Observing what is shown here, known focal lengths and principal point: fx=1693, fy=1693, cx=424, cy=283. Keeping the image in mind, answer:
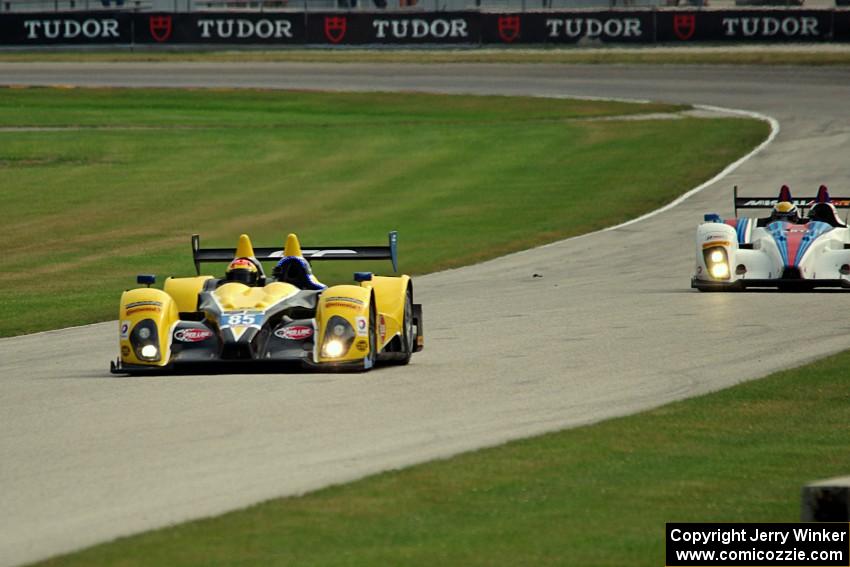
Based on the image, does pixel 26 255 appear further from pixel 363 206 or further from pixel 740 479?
pixel 740 479

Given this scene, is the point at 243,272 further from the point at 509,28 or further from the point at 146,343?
the point at 509,28

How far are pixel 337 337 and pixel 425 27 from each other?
5014 centimetres

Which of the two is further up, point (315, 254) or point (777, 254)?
point (315, 254)

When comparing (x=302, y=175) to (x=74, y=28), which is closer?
(x=302, y=175)

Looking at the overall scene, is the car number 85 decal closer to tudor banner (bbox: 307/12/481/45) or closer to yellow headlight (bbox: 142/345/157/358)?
yellow headlight (bbox: 142/345/157/358)

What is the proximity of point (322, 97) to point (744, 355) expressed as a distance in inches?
1629

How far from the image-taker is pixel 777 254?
70.9 ft

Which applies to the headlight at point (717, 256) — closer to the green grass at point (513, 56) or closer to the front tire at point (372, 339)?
the front tire at point (372, 339)

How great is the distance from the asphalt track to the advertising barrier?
Answer: 111ft

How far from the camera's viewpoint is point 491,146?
43969 mm

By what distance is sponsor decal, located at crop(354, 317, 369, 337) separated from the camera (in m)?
14.1

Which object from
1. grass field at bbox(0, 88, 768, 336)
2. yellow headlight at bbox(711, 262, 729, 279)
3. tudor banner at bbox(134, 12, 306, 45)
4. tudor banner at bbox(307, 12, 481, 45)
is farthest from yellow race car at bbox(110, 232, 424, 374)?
tudor banner at bbox(134, 12, 306, 45)

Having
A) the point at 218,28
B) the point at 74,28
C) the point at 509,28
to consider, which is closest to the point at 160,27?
the point at 218,28

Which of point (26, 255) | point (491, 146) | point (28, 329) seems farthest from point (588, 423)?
point (491, 146)
